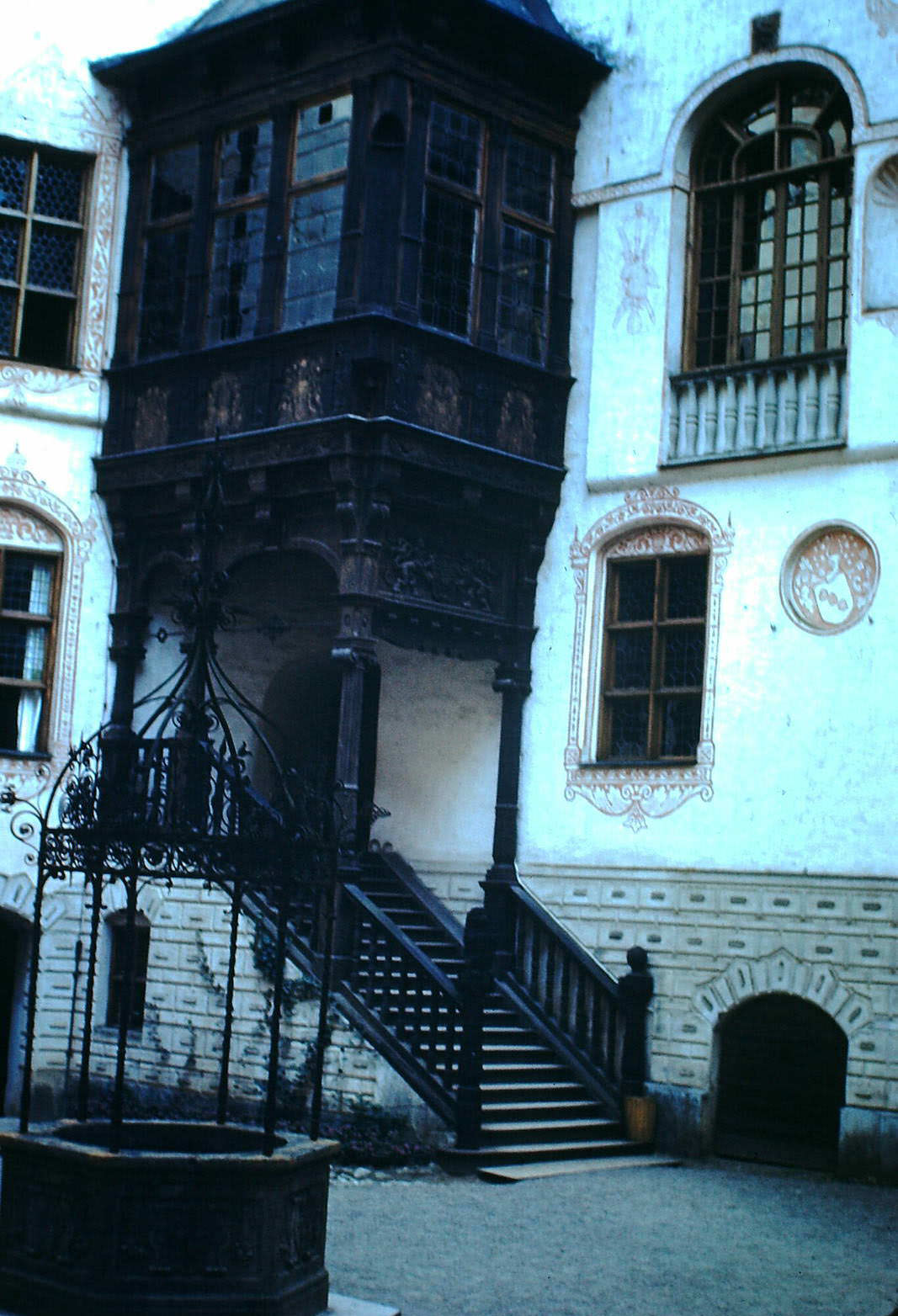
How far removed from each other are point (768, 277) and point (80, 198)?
6703 millimetres

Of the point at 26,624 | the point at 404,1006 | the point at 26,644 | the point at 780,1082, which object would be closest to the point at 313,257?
the point at 26,624

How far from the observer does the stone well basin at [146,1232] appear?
8320 mm

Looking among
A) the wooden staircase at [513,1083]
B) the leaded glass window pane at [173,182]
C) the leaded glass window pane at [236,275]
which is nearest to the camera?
the wooden staircase at [513,1083]

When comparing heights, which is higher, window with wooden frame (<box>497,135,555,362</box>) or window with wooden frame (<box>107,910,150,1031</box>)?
window with wooden frame (<box>497,135,555,362</box>)

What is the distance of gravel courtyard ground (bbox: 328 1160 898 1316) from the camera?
382 inches

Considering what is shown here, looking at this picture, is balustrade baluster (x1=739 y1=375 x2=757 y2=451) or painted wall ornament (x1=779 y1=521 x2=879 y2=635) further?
balustrade baluster (x1=739 y1=375 x2=757 y2=451)

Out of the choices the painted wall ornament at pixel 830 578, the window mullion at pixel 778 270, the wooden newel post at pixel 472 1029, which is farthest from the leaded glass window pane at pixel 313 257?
the wooden newel post at pixel 472 1029

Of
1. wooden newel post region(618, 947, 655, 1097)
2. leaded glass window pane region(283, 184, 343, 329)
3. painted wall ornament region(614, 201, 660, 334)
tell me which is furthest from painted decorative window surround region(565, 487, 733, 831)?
leaded glass window pane region(283, 184, 343, 329)

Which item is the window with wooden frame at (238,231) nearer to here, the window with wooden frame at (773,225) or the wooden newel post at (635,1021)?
the window with wooden frame at (773,225)

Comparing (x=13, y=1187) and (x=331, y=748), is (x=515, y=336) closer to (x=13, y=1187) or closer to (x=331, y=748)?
(x=331, y=748)

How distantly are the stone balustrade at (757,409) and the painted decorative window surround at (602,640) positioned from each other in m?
0.54

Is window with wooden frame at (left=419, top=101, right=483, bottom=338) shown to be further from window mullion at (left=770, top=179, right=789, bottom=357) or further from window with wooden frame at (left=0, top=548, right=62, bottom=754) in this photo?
window with wooden frame at (left=0, top=548, right=62, bottom=754)

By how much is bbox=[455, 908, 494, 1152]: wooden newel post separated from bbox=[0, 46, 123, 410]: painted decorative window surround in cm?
664

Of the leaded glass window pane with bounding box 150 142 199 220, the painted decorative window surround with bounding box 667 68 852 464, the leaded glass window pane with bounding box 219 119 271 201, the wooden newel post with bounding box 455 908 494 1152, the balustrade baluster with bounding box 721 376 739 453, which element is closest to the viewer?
the wooden newel post with bounding box 455 908 494 1152
